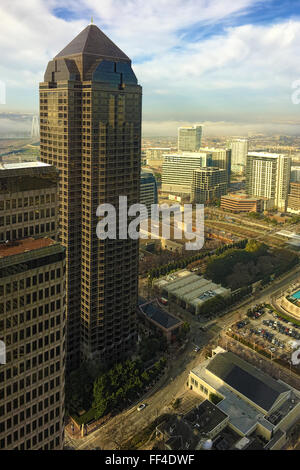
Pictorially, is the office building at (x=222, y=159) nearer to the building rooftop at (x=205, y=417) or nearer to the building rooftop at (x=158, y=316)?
the building rooftop at (x=158, y=316)

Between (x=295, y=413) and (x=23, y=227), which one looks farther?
(x=295, y=413)

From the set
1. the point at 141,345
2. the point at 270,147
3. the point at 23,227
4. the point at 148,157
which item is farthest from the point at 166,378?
the point at 270,147

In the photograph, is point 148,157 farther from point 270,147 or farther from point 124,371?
point 124,371

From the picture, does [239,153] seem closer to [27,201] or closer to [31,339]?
[27,201]

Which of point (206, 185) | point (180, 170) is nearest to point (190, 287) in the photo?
→ point (206, 185)

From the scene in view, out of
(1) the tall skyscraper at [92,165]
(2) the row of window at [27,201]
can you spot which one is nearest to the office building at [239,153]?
(1) the tall skyscraper at [92,165]

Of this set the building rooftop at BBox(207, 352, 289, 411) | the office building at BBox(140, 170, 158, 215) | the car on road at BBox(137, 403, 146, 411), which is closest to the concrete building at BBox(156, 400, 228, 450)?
the car on road at BBox(137, 403, 146, 411)
